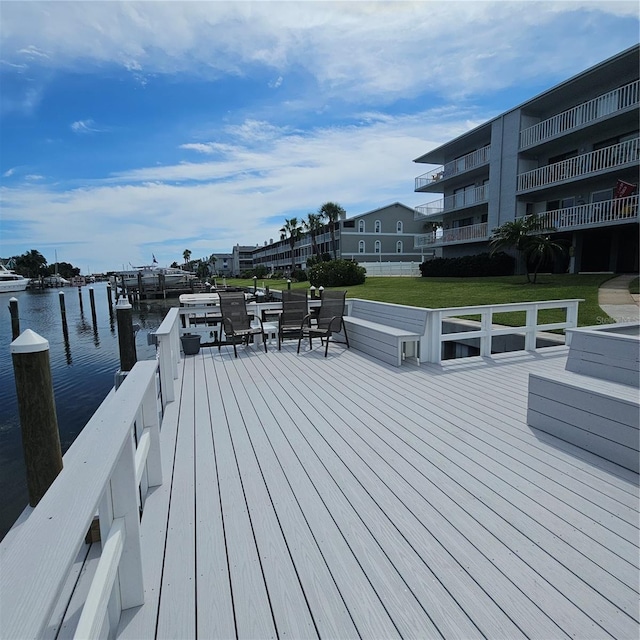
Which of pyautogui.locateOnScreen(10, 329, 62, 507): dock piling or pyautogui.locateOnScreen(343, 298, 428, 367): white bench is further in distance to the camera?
pyautogui.locateOnScreen(343, 298, 428, 367): white bench

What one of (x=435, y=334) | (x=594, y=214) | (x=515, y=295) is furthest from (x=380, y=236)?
(x=435, y=334)

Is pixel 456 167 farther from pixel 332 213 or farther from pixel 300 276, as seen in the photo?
pixel 332 213

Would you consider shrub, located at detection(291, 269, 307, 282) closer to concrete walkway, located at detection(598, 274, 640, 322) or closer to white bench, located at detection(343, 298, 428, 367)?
concrete walkway, located at detection(598, 274, 640, 322)

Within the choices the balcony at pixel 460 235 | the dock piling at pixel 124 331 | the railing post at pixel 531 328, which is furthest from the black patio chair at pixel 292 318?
the balcony at pixel 460 235

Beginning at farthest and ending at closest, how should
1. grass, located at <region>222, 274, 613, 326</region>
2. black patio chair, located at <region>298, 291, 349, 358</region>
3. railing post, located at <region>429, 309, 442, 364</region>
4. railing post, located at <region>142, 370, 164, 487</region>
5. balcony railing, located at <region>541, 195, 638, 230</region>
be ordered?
balcony railing, located at <region>541, 195, 638, 230</region> < grass, located at <region>222, 274, 613, 326</region> < black patio chair, located at <region>298, 291, 349, 358</region> < railing post, located at <region>429, 309, 442, 364</region> < railing post, located at <region>142, 370, 164, 487</region>

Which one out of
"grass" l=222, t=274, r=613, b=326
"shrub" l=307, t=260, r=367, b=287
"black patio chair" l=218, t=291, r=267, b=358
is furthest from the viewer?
"shrub" l=307, t=260, r=367, b=287

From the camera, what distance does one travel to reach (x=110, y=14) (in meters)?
6.14

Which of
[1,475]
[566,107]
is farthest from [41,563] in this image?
[566,107]

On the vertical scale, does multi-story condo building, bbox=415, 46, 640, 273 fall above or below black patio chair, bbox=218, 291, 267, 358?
above

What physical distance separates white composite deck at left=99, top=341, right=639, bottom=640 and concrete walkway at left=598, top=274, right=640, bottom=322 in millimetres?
6817

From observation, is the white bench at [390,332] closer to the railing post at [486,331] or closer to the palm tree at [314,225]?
the railing post at [486,331]

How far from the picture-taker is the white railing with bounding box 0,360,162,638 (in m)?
0.68

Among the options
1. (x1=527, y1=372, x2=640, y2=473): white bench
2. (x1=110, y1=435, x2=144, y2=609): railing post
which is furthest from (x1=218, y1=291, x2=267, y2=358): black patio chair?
(x1=110, y1=435, x2=144, y2=609): railing post

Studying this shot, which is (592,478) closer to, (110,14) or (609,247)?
(110,14)
